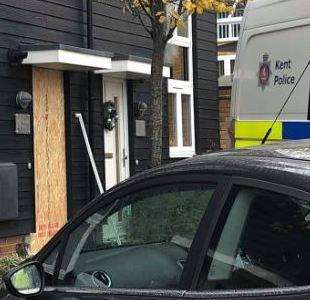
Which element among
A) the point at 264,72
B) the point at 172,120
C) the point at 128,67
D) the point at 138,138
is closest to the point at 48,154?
the point at 128,67

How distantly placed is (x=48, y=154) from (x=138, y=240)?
6401mm

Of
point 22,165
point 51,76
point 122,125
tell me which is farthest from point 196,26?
point 22,165

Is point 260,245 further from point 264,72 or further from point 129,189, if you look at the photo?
point 264,72

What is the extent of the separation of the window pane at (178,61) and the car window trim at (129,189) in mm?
8909

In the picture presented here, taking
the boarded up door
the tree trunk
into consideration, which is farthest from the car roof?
the boarded up door

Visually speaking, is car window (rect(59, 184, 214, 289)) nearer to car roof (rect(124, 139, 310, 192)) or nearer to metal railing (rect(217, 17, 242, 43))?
car roof (rect(124, 139, 310, 192))

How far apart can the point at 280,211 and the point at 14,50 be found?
6677 millimetres

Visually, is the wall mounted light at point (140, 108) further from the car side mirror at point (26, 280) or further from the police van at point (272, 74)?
the car side mirror at point (26, 280)

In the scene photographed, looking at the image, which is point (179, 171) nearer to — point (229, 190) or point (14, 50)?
point (229, 190)

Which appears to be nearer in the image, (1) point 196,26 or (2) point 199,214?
(2) point 199,214

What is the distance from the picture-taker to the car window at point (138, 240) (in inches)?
113

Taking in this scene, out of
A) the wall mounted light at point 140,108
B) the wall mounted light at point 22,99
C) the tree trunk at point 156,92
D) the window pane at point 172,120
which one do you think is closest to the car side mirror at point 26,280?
the tree trunk at point 156,92

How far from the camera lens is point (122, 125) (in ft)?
36.0

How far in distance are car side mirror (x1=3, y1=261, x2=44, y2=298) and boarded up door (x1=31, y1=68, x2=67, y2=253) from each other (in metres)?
5.91
